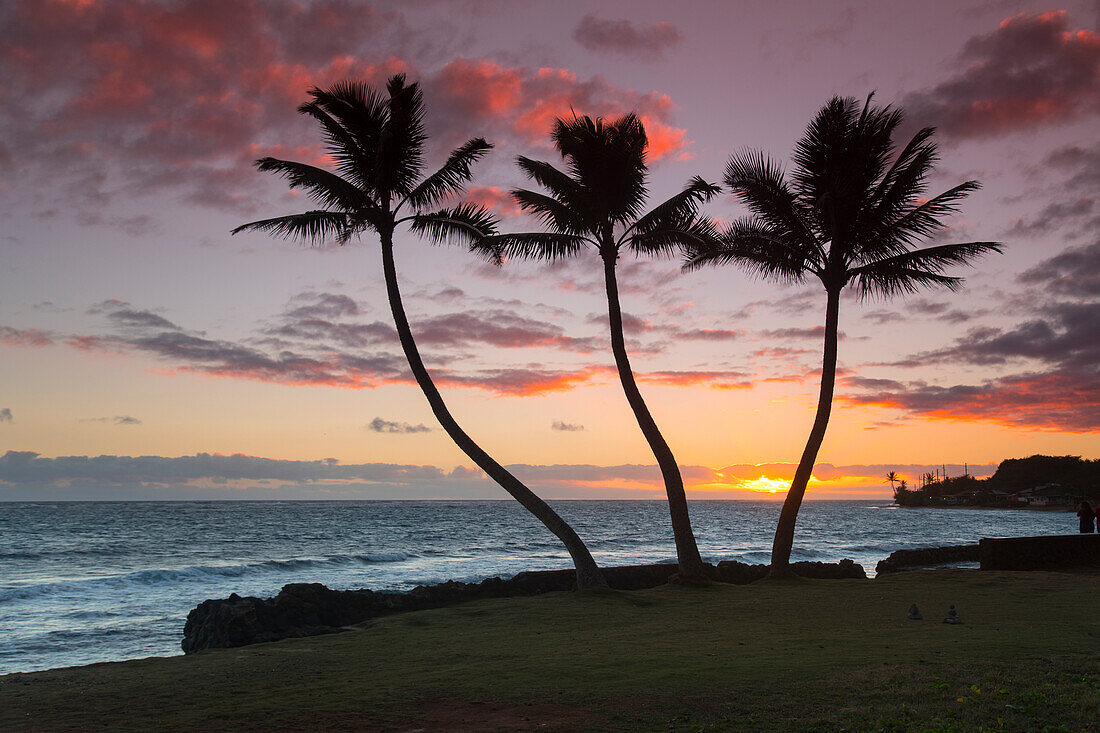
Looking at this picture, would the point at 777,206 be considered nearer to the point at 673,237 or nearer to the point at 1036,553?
the point at 673,237

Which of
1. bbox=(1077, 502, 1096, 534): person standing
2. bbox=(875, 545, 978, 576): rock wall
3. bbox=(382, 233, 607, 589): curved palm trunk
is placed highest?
bbox=(382, 233, 607, 589): curved palm trunk

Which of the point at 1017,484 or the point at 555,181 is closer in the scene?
the point at 555,181

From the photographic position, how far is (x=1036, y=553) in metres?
24.5

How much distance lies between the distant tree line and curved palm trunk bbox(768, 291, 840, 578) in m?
A: 126

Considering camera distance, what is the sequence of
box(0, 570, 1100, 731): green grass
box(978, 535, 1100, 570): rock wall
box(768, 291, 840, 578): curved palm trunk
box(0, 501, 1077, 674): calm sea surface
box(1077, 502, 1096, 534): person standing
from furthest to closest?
box(1077, 502, 1096, 534): person standing
box(978, 535, 1100, 570): rock wall
box(0, 501, 1077, 674): calm sea surface
box(768, 291, 840, 578): curved palm trunk
box(0, 570, 1100, 731): green grass

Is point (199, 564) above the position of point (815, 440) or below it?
below

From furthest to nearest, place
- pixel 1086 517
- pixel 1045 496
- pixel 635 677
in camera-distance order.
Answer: pixel 1045 496, pixel 1086 517, pixel 635 677

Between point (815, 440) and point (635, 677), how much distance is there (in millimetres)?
11883

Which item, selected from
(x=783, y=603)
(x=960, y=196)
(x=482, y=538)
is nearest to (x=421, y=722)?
(x=783, y=603)

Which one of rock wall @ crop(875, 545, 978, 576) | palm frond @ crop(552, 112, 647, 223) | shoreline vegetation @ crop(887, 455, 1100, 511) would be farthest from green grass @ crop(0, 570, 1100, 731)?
shoreline vegetation @ crop(887, 455, 1100, 511)

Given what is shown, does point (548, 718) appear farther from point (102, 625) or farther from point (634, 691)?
point (102, 625)

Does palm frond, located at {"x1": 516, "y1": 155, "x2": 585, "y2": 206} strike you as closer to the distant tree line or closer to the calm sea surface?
the calm sea surface

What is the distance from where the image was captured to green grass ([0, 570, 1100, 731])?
6.82 m

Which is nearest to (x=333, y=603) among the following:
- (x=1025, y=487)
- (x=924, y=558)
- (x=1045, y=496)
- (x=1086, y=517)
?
(x=924, y=558)
